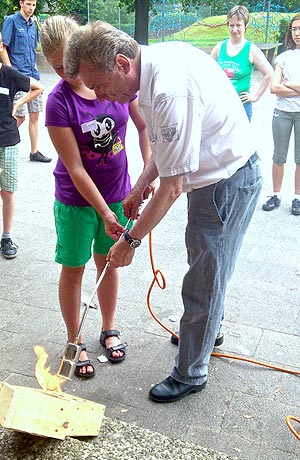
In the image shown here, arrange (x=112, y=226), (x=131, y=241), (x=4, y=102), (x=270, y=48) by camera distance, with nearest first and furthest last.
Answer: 1. (x=131, y=241)
2. (x=112, y=226)
3. (x=4, y=102)
4. (x=270, y=48)

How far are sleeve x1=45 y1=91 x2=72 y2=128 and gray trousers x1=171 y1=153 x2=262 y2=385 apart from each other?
26.9 inches

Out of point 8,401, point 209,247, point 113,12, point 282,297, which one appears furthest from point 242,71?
point 113,12

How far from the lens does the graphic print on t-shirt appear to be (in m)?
2.69

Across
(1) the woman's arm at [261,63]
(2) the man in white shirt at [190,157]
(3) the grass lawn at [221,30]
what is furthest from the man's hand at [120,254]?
(3) the grass lawn at [221,30]

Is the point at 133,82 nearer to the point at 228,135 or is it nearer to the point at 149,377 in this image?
the point at 228,135

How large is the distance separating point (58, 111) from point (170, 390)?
150cm

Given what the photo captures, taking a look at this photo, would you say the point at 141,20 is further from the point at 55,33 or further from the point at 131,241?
the point at 131,241

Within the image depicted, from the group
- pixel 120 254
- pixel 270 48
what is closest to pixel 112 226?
pixel 120 254

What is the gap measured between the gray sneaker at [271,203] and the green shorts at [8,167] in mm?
2617

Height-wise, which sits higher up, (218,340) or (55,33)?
(55,33)

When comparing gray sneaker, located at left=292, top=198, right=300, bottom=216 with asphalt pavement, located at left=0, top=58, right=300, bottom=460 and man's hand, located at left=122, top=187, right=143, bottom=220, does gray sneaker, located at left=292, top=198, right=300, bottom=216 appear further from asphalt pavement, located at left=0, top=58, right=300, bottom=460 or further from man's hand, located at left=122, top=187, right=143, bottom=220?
man's hand, located at left=122, top=187, right=143, bottom=220

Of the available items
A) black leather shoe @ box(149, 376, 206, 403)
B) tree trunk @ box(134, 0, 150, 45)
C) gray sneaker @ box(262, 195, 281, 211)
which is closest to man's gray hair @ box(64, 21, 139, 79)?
black leather shoe @ box(149, 376, 206, 403)

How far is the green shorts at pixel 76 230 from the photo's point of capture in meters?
2.85

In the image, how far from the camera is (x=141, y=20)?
2112 centimetres
